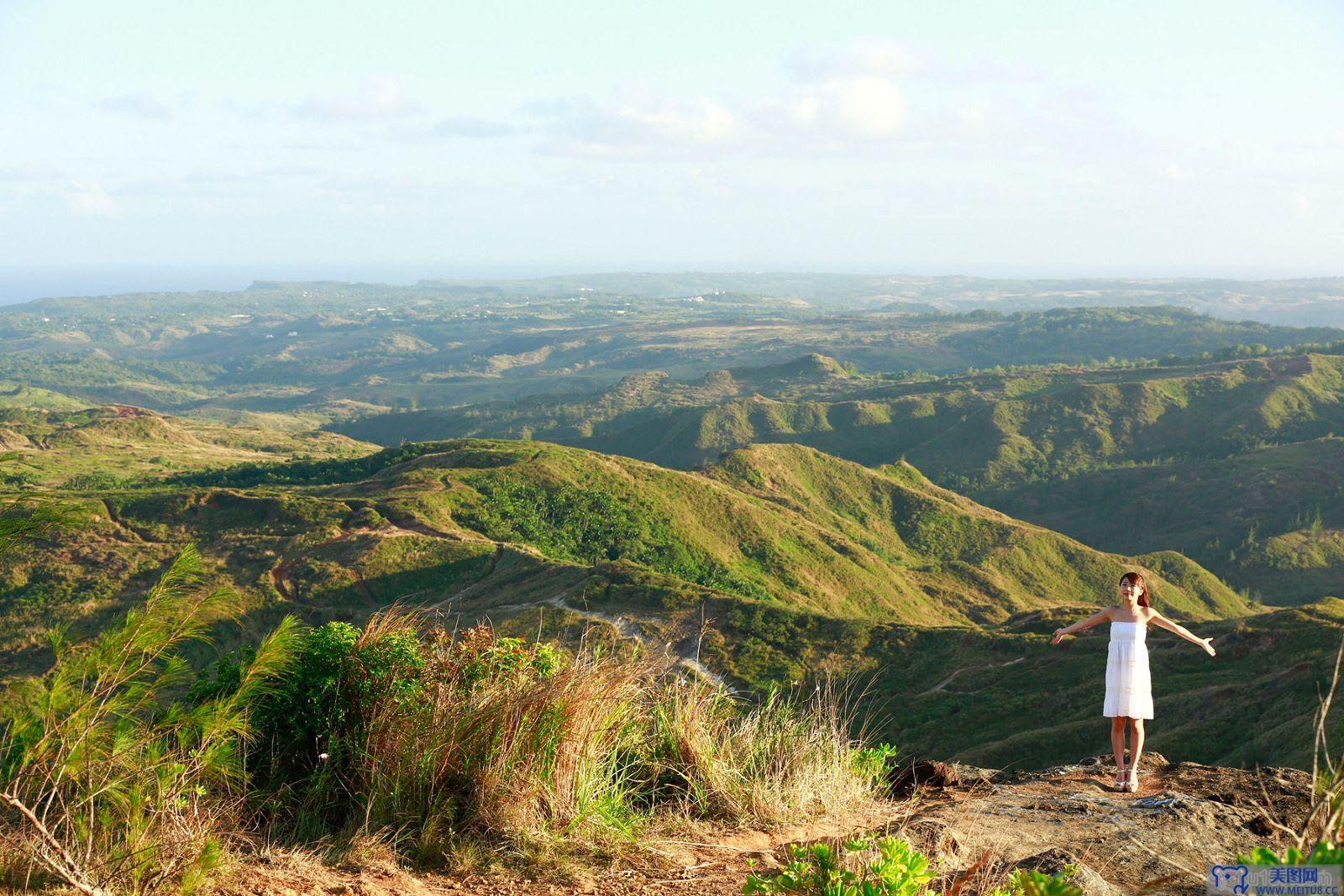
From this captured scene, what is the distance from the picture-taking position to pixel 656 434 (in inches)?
5507

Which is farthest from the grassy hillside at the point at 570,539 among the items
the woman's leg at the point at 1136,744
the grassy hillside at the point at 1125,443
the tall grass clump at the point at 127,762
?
the tall grass clump at the point at 127,762

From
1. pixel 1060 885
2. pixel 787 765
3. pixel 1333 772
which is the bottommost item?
pixel 787 765

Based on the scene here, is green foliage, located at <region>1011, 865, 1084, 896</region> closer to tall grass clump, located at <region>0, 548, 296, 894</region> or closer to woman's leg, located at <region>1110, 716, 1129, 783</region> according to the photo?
tall grass clump, located at <region>0, 548, 296, 894</region>

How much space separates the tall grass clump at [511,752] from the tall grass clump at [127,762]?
66cm

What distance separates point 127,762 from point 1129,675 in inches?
371

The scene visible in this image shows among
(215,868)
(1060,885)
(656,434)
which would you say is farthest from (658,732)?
(656,434)

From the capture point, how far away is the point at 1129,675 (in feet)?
33.5

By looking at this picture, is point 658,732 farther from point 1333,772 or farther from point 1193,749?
point 1193,749

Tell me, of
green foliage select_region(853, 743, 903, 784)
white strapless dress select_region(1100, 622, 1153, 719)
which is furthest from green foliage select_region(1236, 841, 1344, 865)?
white strapless dress select_region(1100, 622, 1153, 719)

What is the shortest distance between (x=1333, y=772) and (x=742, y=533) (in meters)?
Answer: 57.9

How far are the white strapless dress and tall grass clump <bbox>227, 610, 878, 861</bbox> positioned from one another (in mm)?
2977

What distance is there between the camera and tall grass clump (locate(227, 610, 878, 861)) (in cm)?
745

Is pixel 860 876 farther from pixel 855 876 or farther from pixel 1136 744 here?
pixel 1136 744

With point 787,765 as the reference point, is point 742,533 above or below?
below
